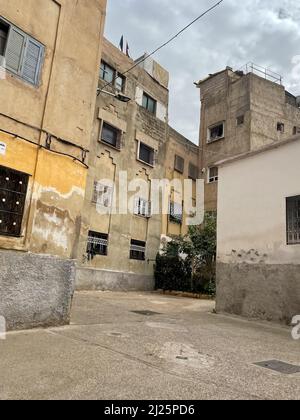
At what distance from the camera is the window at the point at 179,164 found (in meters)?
24.0

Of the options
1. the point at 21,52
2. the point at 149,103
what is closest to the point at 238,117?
the point at 149,103

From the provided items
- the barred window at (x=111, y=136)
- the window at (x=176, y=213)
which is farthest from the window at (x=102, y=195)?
the window at (x=176, y=213)

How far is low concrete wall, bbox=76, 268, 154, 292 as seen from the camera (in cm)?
1650

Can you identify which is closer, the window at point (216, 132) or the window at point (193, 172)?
the window at point (193, 172)

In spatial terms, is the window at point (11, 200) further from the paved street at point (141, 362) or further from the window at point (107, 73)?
the window at point (107, 73)

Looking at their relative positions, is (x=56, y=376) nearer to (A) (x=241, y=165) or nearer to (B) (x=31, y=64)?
(B) (x=31, y=64)

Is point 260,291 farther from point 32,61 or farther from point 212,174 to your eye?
point 212,174

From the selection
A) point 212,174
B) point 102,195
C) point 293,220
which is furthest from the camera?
point 212,174

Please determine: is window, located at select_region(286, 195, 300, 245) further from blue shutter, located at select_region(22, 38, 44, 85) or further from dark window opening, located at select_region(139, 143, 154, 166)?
dark window opening, located at select_region(139, 143, 154, 166)

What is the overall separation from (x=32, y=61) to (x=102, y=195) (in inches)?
431

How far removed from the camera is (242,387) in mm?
4219

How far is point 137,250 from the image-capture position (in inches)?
794

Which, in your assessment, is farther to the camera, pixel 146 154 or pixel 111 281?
pixel 146 154

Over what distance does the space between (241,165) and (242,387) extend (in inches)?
338
